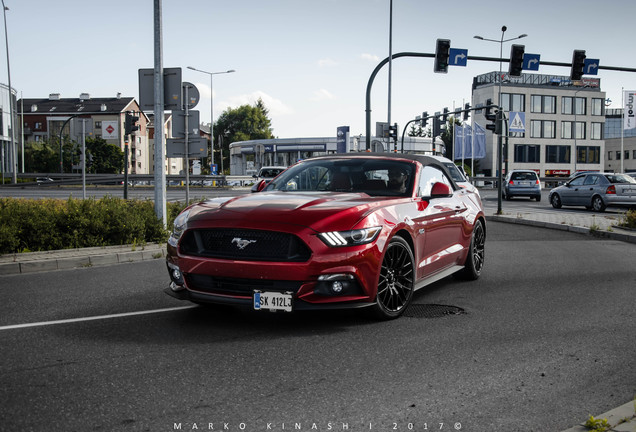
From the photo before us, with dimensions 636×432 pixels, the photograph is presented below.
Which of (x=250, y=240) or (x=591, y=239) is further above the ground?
(x=250, y=240)

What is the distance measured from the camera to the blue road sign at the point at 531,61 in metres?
25.1

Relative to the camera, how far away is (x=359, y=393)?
12.3 feet

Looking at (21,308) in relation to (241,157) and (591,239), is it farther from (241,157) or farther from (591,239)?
(241,157)

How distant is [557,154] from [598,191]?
66706mm

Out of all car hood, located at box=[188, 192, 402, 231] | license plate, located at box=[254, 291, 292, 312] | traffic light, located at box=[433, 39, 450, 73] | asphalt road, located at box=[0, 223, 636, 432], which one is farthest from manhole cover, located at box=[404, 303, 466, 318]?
traffic light, located at box=[433, 39, 450, 73]

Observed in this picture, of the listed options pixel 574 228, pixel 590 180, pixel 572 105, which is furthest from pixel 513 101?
pixel 574 228

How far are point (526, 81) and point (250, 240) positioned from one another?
86.0 metres

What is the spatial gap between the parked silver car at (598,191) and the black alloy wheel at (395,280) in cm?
1944

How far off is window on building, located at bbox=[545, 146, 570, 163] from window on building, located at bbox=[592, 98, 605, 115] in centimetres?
715

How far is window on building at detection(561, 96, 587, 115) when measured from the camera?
86.1 metres

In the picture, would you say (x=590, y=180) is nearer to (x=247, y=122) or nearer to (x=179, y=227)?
(x=179, y=227)

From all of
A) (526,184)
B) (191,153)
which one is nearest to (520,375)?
(191,153)

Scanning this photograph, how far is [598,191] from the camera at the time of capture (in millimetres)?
23328

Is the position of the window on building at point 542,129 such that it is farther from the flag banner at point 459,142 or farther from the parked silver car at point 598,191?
the parked silver car at point 598,191
